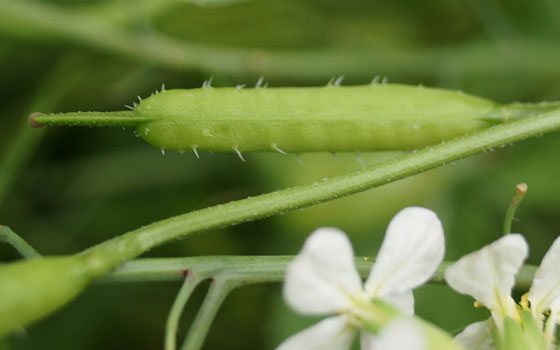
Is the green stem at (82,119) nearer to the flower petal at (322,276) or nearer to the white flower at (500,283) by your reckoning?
the flower petal at (322,276)

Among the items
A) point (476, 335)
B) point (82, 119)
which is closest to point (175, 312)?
point (82, 119)

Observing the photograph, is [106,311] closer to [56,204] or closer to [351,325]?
[56,204]

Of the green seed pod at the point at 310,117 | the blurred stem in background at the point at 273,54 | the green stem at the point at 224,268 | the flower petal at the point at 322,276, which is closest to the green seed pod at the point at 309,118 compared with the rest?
the green seed pod at the point at 310,117

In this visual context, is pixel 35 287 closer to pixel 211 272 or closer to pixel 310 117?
pixel 211 272

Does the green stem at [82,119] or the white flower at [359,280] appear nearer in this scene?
the white flower at [359,280]

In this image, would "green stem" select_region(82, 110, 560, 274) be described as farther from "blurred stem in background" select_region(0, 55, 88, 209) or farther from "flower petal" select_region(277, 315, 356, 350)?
"blurred stem in background" select_region(0, 55, 88, 209)

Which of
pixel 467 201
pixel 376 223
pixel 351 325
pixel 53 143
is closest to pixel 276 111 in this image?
pixel 351 325
